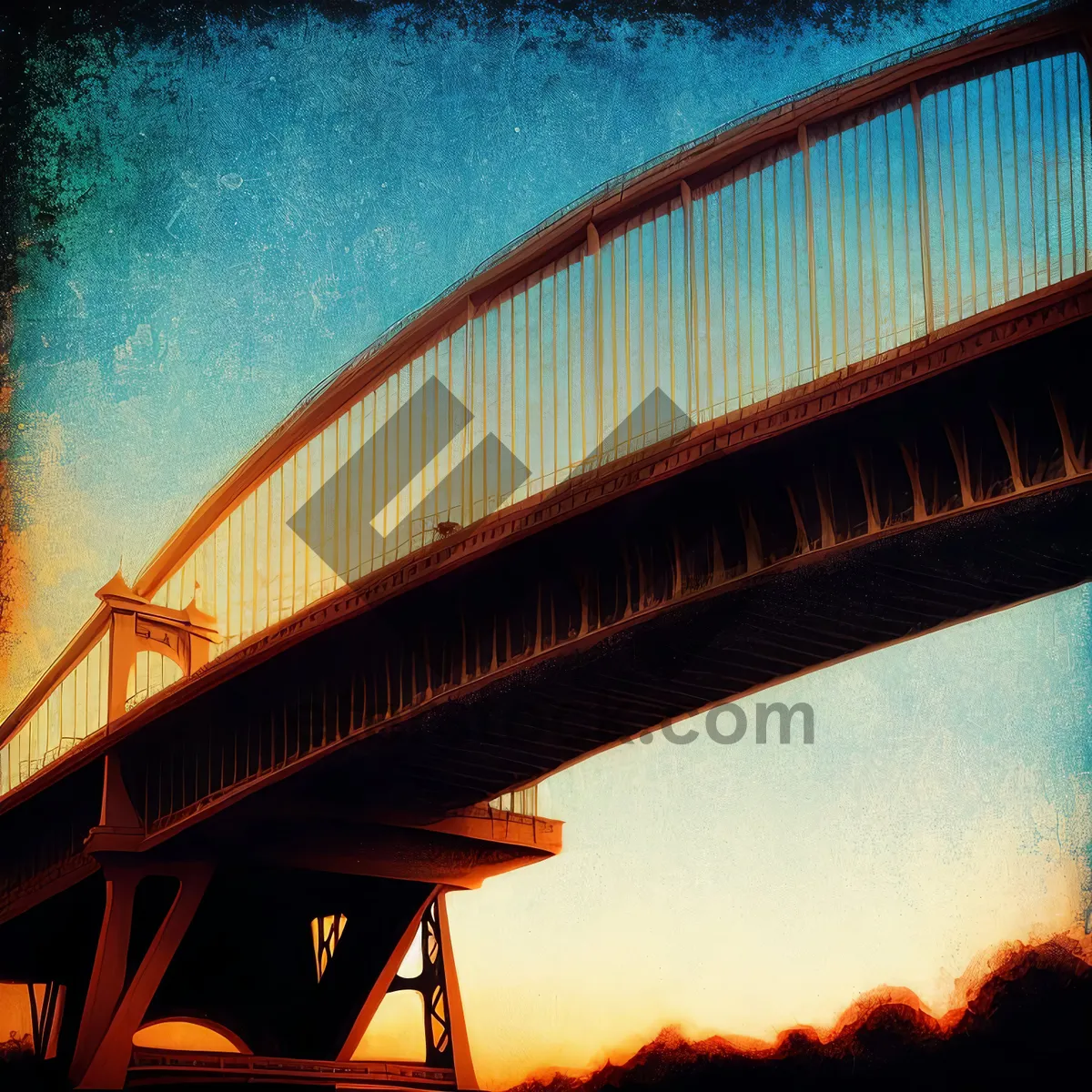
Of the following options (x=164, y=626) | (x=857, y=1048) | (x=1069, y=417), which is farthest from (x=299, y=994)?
(x=1069, y=417)

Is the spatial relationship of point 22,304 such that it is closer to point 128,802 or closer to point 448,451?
point 448,451

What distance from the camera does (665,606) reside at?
76.0 ft

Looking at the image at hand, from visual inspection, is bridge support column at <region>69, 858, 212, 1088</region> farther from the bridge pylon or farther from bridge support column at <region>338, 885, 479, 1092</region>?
bridge support column at <region>338, 885, 479, 1092</region>

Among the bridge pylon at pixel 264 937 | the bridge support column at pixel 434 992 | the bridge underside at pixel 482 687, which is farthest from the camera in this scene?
the bridge support column at pixel 434 992

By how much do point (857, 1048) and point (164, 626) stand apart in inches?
730

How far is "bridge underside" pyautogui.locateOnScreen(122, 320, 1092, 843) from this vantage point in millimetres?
19812

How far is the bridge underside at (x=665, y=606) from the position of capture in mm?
19812

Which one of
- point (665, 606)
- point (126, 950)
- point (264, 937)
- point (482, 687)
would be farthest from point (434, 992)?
point (665, 606)

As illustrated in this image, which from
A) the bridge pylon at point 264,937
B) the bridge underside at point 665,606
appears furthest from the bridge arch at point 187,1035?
the bridge underside at point 665,606

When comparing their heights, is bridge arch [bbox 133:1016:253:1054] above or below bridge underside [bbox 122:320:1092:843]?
below

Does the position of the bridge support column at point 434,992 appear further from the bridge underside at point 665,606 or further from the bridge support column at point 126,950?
the bridge underside at point 665,606

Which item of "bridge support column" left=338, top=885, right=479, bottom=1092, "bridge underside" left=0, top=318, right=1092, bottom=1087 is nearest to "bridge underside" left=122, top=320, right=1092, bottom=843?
"bridge underside" left=0, top=318, right=1092, bottom=1087

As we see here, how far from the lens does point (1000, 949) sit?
23.1m

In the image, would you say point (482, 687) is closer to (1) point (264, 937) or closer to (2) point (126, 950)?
(2) point (126, 950)
